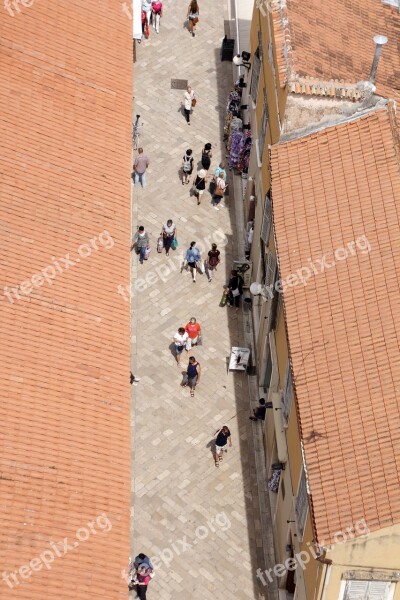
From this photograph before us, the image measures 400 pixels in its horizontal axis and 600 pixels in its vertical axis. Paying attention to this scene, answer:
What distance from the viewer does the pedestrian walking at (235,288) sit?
168ft

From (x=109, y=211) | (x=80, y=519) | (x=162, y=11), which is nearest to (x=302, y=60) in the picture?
(x=109, y=211)

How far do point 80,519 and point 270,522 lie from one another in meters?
10.5

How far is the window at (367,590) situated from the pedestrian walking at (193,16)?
3314cm

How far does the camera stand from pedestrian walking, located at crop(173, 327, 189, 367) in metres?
48.7

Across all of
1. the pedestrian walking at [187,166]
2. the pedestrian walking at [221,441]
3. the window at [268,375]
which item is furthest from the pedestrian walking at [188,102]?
the pedestrian walking at [221,441]

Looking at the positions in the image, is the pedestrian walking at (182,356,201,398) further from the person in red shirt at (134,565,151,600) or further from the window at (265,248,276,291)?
the person in red shirt at (134,565,151,600)

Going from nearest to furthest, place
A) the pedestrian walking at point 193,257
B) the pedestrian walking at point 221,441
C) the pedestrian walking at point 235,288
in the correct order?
the pedestrian walking at point 221,441 → the pedestrian walking at point 235,288 → the pedestrian walking at point 193,257

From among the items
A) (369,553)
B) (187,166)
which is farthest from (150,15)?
(369,553)

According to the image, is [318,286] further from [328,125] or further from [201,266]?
[201,266]

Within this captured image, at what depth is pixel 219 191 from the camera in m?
55.2

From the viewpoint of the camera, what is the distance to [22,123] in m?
44.6

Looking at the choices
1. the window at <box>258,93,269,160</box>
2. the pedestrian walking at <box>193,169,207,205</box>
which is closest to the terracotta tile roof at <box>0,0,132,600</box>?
the window at <box>258,93,269,160</box>

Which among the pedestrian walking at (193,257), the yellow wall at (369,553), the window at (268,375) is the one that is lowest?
the yellow wall at (369,553)

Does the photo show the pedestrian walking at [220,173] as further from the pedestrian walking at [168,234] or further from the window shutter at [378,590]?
the window shutter at [378,590]
